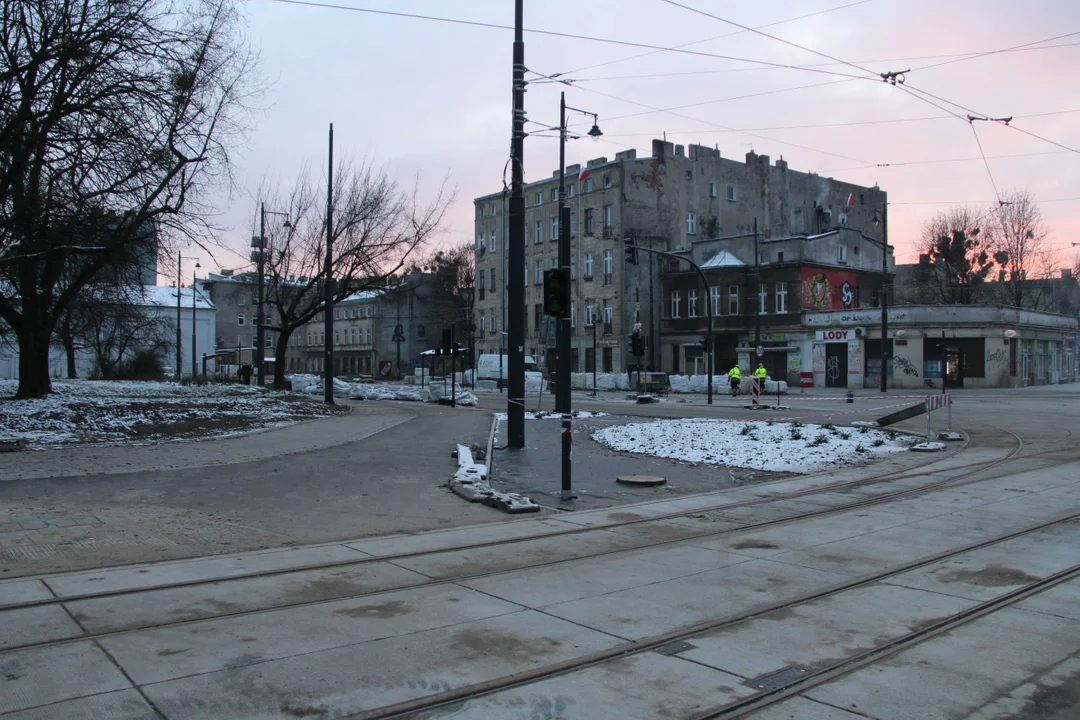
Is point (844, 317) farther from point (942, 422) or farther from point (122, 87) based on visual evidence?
point (122, 87)

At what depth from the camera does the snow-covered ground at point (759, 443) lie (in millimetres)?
15320

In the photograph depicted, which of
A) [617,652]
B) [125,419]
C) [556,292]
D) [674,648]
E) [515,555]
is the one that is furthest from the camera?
[125,419]

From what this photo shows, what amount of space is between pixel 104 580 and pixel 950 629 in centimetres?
640

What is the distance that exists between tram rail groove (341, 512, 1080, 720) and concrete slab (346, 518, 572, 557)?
323cm

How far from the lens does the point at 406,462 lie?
1484cm

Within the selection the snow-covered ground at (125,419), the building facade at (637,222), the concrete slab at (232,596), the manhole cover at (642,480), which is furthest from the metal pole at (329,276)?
the building facade at (637,222)

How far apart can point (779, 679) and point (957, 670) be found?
1.08m

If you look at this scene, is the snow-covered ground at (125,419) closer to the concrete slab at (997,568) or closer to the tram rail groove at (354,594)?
the tram rail groove at (354,594)

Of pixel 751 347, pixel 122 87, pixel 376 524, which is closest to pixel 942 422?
pixel 376 524

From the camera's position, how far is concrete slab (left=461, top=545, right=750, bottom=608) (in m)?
6.61

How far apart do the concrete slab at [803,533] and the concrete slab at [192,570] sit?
147 inches

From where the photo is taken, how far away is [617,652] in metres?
5.22

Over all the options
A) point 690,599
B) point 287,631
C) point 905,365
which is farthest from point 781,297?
point 287,631

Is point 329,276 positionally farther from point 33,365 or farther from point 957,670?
point 957,670
